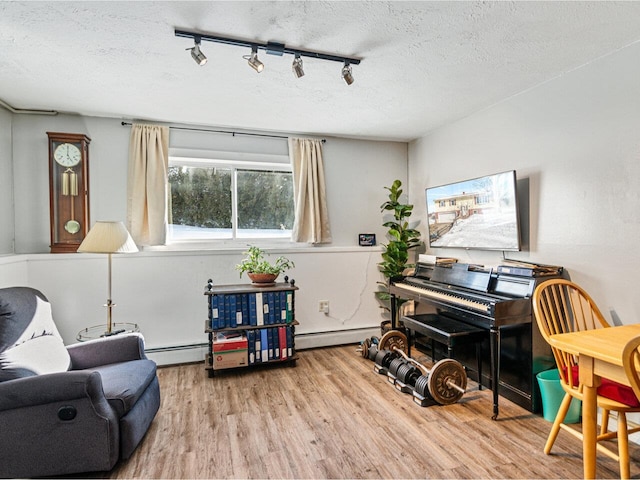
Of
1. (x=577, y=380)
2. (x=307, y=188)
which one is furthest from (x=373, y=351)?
(x=307, y=188)

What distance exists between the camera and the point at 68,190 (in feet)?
10.4

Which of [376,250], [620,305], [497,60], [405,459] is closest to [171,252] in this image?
[376,250]

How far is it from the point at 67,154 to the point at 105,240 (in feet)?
3.58

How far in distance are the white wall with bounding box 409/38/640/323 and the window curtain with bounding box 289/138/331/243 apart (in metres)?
1.76

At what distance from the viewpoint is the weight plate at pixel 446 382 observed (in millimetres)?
2533

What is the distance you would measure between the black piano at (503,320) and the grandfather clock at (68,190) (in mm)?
3209

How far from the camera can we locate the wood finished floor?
185 cm

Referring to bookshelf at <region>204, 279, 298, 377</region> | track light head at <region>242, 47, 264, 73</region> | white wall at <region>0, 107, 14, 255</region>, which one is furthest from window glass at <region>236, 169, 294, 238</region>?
white wall at <region>0, 107, 14, 255</region>

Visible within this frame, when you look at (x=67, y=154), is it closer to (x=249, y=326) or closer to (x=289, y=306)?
(x=249, y=326)

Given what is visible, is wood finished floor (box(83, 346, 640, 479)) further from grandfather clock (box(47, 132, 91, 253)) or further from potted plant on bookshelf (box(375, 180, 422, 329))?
grandfather clock (box(47, 132, 91, 253))

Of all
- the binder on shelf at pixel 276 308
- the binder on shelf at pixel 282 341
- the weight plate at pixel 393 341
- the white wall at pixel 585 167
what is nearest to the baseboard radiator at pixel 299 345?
the binder on shelf at pixel 282 341

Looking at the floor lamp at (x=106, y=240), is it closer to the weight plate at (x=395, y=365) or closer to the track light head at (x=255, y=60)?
the track light head at (x=255, y=60)

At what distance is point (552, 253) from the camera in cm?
255

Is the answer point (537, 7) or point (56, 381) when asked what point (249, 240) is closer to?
point (56, 381)
